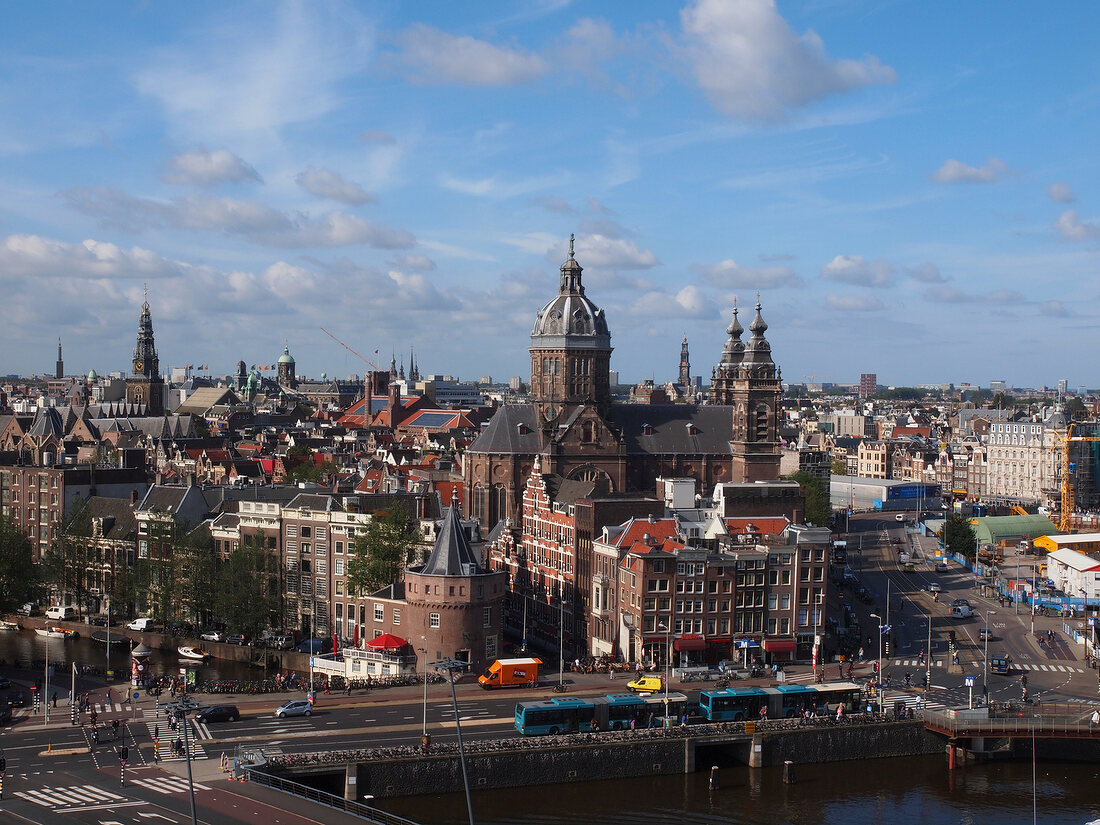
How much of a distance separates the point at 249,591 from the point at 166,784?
44.3 m

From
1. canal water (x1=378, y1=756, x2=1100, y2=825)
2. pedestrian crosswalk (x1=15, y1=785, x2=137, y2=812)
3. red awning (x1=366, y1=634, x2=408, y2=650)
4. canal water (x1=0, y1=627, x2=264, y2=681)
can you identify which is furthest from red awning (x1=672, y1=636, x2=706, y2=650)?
pedestrian crosswalk (x1=15, y1=785, x2=137, y2=812)

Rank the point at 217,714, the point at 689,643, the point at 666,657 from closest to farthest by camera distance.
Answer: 1. the point at 217,714
2. the point at 689,643
3. the point at 666,657

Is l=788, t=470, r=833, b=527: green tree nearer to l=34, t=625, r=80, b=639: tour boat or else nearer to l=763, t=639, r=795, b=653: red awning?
l=763, t=639, r=795, b=653: red awning

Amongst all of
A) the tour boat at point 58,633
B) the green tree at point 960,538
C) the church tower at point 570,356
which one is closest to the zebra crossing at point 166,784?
the tour boat at point 58,633

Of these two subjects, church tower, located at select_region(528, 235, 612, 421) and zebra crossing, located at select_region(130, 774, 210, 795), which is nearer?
zebra crossing, located at select_region(130, 774, 210, 795)

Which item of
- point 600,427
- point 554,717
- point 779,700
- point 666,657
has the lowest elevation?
point 554,717

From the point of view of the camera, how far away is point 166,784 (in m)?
68.6

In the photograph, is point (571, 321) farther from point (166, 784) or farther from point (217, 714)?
point (166, 784)

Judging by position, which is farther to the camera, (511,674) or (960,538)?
(960,538)

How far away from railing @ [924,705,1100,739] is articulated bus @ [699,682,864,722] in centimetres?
642

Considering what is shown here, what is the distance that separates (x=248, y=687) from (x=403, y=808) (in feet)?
74.5

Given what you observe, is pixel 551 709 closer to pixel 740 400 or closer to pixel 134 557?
pixel 134 557

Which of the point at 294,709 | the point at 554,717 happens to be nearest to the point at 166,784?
the point at 294,709

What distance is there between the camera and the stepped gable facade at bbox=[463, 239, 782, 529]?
472 ft
